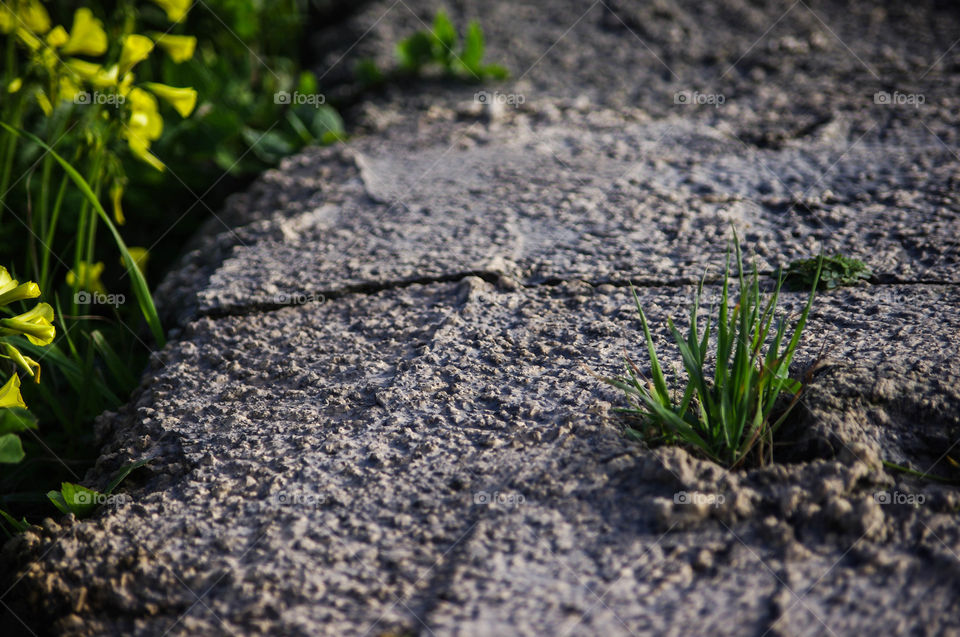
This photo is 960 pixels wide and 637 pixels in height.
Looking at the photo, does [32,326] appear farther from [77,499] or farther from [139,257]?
[139,257]

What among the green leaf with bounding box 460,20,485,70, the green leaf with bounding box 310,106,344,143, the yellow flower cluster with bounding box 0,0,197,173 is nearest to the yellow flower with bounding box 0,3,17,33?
the yellow flower cluster with bounding box 0,0,197,173

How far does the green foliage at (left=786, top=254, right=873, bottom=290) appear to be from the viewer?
168cm

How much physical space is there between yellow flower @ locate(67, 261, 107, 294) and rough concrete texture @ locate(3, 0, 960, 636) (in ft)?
0.62

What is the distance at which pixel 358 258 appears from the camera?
198 centimetres

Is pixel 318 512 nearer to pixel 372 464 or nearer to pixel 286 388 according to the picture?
pixel 372 464

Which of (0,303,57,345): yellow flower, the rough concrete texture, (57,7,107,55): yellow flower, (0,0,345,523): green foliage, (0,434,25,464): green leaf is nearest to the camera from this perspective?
the rough concrete texture

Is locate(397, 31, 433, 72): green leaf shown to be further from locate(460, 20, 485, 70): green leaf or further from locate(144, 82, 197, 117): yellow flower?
locate(144, 82, 197, 117): yellow flower

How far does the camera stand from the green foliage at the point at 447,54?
9.30ft

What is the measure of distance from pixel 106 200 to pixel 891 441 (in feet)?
7.72

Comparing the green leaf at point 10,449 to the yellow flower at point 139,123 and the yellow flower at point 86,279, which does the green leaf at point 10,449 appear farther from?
the yellow flower at point 139,123

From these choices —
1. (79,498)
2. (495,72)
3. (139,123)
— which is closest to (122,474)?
(79,498)

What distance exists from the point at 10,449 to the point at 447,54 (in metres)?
2.06

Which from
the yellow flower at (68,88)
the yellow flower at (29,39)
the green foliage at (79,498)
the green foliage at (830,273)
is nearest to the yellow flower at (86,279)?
the yellow flower at (68,88)

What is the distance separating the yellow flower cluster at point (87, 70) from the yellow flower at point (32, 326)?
0.55 m
